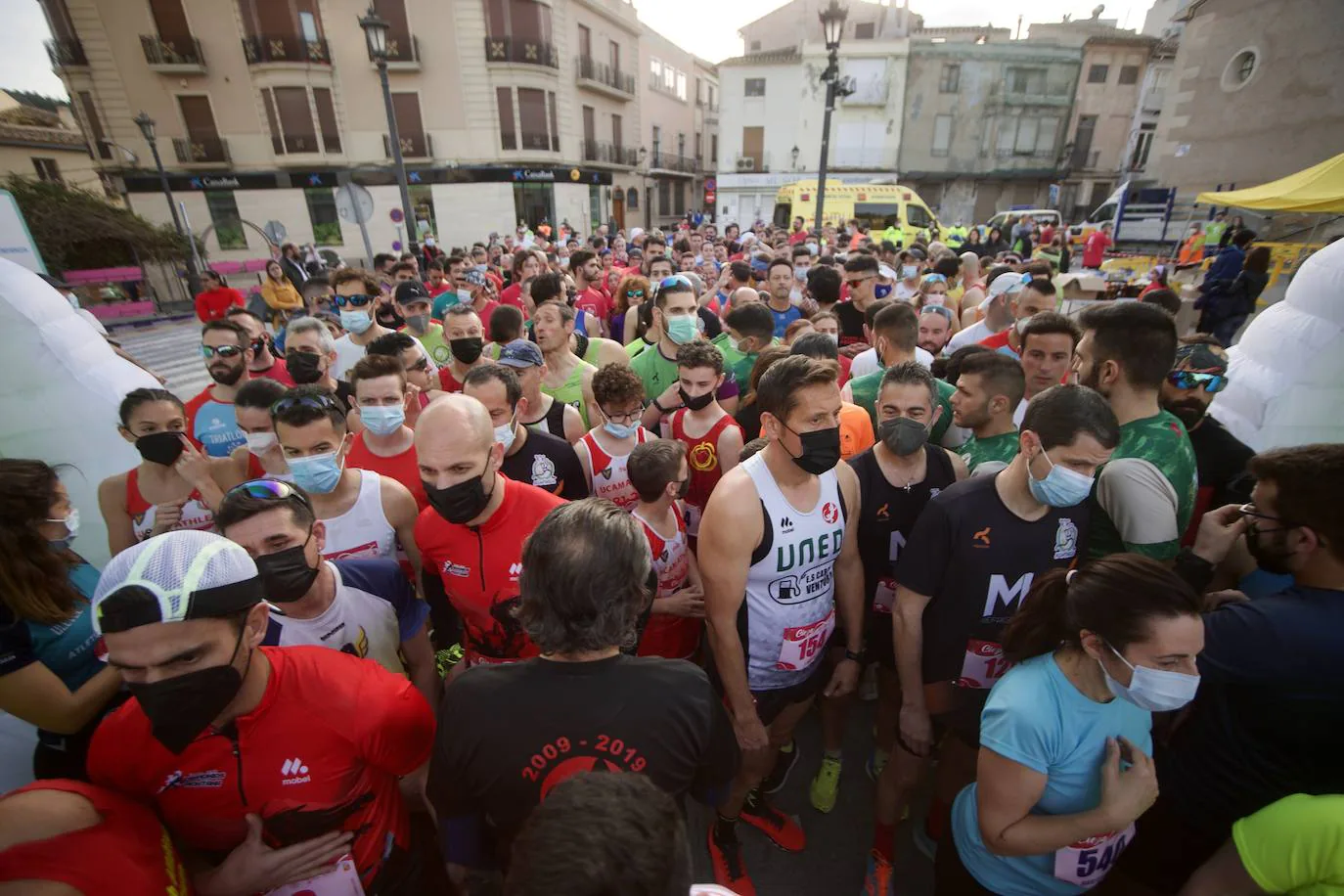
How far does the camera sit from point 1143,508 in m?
2.37

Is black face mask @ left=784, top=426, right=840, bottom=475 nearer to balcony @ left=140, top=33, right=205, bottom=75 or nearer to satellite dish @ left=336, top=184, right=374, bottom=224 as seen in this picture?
satellite dish @ left=336, top=184, right=374, bottom=224

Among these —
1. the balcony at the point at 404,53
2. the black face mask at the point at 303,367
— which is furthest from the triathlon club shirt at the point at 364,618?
the balcony at the point at 404,53

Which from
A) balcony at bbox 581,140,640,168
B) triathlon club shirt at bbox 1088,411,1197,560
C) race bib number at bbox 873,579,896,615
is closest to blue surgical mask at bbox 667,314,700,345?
race bib number at bbox 873,579,896,615

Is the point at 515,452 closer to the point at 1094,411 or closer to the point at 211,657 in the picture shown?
the point at 211,657

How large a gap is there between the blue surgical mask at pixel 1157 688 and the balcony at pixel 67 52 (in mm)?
37741

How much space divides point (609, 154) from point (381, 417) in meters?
33.7

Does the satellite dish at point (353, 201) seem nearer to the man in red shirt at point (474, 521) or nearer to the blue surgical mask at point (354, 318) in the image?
the blue surgical mask at point (354, 318)

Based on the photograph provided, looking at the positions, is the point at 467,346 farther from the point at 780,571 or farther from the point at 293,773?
the point at 293,773

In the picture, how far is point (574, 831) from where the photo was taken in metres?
0.92

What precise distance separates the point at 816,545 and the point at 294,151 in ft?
106

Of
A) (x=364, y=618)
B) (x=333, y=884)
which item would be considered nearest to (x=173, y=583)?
(x=364, y=618)

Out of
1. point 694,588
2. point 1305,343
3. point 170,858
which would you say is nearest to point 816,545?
point 694,588

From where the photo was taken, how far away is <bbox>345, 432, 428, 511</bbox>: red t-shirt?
3352 mm

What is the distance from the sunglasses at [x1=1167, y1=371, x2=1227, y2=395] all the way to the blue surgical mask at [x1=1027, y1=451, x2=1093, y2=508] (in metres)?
1.38
